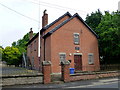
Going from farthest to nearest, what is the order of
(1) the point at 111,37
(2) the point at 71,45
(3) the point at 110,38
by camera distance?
(1) the point at 111,37 → (3) the point at 110,38 → (2) the point at 71,45

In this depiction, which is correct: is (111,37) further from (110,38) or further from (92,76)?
(92,76)

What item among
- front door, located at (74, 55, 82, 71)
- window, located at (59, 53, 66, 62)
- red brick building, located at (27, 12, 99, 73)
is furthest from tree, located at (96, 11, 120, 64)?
window, located at (59, 53, 66, 62)

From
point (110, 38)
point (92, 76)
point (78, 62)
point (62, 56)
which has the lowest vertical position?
point (92, 76)

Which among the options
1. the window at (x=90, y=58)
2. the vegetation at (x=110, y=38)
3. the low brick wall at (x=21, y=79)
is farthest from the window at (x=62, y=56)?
the low brick wall at (x=21, y=79)

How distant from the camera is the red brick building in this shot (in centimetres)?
2094

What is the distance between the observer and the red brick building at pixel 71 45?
68.7 feet

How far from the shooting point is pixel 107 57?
26828mm

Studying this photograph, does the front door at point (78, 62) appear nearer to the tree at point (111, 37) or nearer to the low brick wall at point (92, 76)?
the tree at point (111, 37)

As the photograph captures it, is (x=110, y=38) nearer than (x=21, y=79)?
No

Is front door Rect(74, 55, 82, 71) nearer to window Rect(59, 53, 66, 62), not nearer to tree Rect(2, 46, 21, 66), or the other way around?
window Rect(59, 53, 66, 62)

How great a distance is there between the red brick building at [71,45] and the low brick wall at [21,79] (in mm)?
7174

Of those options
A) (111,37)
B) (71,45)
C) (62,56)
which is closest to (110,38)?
A: (111,37)

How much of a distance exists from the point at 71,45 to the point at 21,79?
36.5ft

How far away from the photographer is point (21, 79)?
41.3 feet
